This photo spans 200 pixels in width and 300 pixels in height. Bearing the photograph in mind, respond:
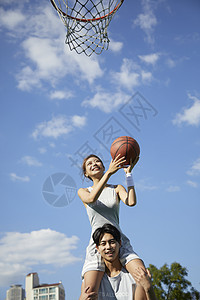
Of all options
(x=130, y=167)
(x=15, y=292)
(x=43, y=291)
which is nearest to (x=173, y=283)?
(x=130, y=167)

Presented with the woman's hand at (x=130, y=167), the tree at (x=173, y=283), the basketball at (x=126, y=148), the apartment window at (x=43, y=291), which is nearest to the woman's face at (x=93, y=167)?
the basketball at (x=126, y=148)

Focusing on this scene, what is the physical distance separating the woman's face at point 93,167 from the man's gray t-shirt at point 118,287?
1.72 metres

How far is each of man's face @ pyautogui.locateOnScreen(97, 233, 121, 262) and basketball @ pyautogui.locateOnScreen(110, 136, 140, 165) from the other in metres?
1.36

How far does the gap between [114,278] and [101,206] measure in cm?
114

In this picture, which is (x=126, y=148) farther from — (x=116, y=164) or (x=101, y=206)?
(x=101, y=206)

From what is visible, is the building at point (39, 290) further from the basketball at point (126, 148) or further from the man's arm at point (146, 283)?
the man's arm at point (146, 283)

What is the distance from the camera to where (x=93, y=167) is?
19.1ft

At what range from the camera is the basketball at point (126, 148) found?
563 centimetres

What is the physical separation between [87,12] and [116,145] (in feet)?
15.7

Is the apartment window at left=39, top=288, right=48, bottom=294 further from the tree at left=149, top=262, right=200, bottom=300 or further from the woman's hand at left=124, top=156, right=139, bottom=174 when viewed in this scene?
the woman's hand at left=124, top=156, right=139, bottom=174

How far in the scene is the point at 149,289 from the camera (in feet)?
15.1

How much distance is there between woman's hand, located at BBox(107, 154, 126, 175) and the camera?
535cm

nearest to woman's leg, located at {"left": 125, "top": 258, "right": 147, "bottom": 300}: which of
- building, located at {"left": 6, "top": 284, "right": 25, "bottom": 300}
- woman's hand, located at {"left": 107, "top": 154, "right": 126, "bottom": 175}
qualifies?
woman's hand, located at {"left": 107, "top": 154, "right": 126, "bottom": 175}

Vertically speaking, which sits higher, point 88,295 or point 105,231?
point 105,231
